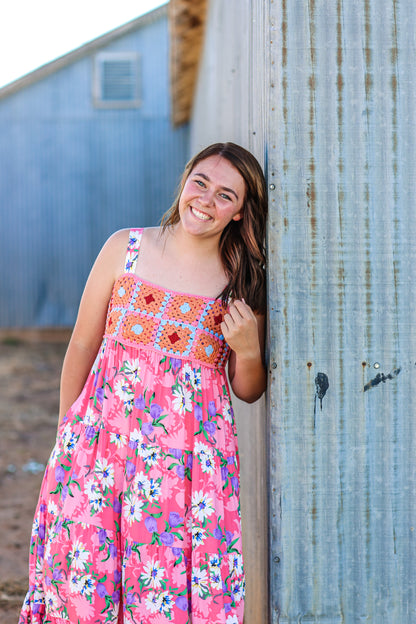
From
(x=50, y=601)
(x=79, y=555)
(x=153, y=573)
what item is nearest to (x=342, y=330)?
(x=153, y=573)

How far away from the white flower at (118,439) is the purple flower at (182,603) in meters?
0.46

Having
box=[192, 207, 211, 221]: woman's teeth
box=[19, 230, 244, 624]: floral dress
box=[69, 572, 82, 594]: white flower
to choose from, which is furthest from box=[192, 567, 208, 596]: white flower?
box=[192, 207, 211, 221]: woman's teeth

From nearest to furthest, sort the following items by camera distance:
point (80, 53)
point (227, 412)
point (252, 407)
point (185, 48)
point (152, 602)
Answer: point (152, 602) → point (227, 412) → point (252, 407) → point (185, 48) → point (80, 53)

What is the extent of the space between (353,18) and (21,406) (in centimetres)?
692

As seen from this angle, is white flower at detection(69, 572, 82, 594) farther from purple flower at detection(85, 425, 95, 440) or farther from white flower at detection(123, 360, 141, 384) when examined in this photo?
white flower at detection(123, 360, 141, 384)

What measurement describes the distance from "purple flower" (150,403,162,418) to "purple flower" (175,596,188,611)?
510 mm

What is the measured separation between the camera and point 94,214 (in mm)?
13906

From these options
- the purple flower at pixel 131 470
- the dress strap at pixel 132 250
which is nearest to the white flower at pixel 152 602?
the purple flower at pixel 131 470

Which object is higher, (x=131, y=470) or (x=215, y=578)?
(x=131, y=470)

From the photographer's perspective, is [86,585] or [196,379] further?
[196,379]

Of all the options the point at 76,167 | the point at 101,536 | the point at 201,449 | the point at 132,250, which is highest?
the point at 76,167

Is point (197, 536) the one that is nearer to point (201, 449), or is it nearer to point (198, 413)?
point (201, 449)

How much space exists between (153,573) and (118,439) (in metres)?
0.39

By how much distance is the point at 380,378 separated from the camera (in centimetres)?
206
